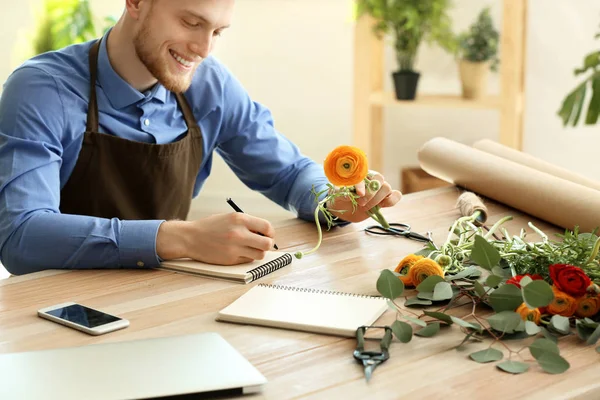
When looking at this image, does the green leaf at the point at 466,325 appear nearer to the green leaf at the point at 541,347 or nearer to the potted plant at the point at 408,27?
the green leaf at the point at 541,347

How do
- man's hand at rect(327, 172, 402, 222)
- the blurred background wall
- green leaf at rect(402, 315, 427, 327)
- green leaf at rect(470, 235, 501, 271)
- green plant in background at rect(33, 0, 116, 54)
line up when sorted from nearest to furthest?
green leaf at rect(402, 315, 427, 327) → green leaf at rect(470, 235, 501, 271) → man's hand at rect(327, 172, 402, 222) → the blurred background wall → green plant in background at rect(33, 0, 116, 54)

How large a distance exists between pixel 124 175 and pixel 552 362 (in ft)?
4.09

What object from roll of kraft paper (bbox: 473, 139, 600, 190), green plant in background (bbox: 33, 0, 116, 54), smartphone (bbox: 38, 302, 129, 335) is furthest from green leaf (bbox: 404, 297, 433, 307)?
green plant in background (bbox: 33, 0, 116, 54)

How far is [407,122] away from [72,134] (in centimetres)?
302

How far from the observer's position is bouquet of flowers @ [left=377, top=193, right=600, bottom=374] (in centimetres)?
115

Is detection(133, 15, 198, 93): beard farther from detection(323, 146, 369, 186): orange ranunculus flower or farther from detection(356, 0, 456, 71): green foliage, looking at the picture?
detection(356, 0, 456, 71): green foliage

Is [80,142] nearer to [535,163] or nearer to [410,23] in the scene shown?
[535,163]

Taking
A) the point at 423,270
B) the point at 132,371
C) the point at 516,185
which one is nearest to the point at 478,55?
the point at 516,185

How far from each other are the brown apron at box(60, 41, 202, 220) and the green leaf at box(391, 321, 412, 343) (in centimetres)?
101

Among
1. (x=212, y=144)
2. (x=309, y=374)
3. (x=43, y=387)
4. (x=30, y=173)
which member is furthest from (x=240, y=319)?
(x=212, y=144)

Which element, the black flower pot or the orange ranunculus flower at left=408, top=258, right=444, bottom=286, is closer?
the orange ranunculus flower at left=408, top=258, right=444, bottom=286

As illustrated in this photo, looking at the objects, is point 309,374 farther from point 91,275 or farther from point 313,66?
point 313,66

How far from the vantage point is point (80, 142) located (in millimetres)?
1944

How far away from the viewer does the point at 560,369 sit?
106cm
